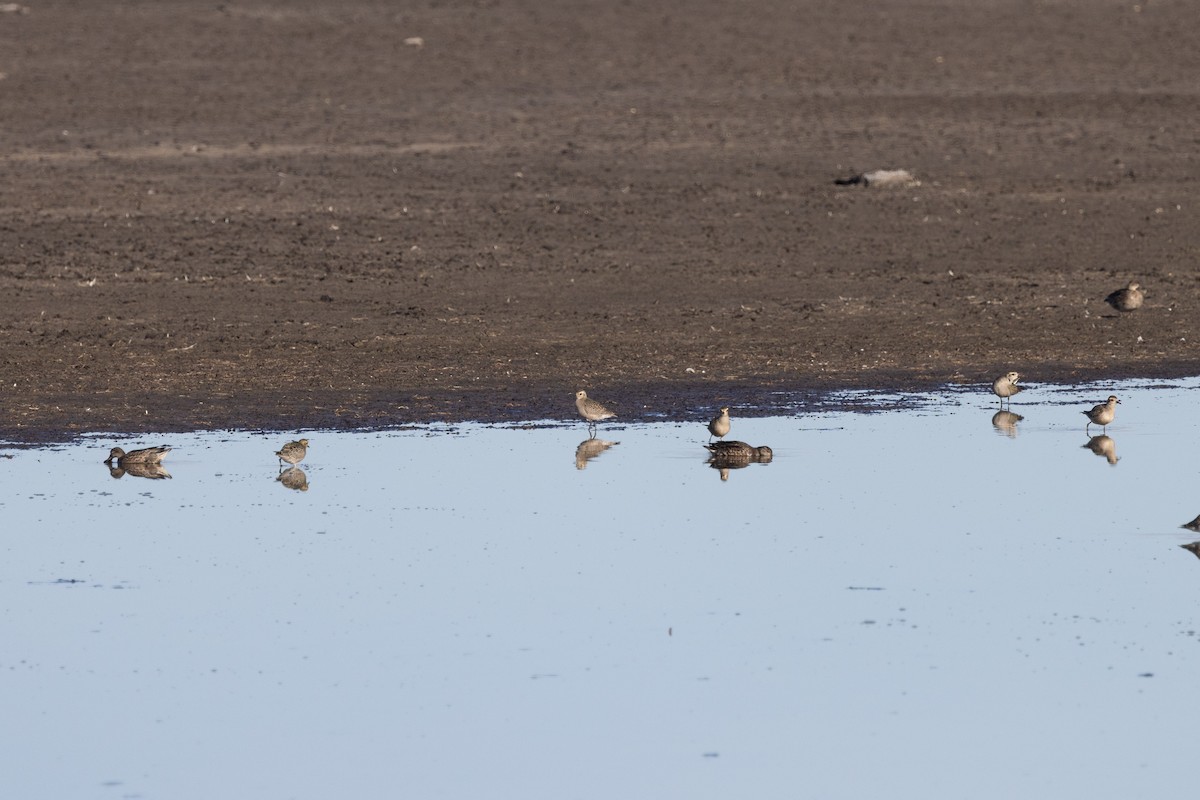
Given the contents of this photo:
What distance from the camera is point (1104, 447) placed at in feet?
42.5

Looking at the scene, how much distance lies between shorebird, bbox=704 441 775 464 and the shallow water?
0.66 feet

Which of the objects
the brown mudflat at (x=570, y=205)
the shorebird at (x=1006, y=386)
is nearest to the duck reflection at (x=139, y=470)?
the brown mudflat at (x=570, y=205)

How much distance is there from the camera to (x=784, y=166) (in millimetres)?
24359

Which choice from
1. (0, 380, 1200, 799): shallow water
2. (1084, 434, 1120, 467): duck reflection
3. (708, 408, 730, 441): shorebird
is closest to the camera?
(0, 380, 1200, 799): shallow water

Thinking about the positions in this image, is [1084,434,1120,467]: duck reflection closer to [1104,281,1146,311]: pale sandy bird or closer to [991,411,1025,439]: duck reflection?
[991,411,1025,439]: duck reflection

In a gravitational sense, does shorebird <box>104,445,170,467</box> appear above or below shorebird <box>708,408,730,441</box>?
below

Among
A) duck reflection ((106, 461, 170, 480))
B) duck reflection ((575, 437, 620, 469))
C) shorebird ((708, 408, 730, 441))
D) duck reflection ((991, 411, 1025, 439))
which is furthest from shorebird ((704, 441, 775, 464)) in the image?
duck reflection ((106, 461, 170, 480))

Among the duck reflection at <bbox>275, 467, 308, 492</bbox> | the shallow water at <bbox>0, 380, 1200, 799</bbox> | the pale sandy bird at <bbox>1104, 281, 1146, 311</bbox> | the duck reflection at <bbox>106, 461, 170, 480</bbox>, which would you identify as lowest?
the shallow water at <bbox>0, 380, 1200, 799</bbox>

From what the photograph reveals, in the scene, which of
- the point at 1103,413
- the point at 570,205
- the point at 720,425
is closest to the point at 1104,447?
the point at 1103,413

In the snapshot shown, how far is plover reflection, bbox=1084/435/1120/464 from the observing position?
41.7ft

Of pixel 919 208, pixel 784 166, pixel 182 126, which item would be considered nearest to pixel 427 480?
pixel 919 208

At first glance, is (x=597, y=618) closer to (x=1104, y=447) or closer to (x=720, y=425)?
(x=720, y=425)

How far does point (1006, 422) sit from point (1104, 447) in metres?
1.04

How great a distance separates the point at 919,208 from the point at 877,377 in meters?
6.93
